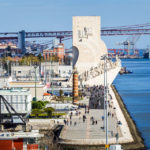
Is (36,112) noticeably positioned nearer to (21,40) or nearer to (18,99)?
(18,99)

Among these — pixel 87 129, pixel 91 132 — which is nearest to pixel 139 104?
pixel 87 129

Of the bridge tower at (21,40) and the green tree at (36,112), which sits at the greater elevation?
the bridge tower at (21,40)

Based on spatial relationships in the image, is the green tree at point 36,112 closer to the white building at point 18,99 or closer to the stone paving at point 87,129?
the stone paving at point 87,129

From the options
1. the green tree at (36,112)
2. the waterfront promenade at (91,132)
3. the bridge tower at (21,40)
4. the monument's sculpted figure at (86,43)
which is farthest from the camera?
the bridge tower at (21,40)

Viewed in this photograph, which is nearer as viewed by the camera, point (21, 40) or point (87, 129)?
point (87, 129)

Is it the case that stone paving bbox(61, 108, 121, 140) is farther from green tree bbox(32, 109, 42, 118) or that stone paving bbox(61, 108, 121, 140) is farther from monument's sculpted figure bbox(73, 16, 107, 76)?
monument's sculpted figure bbox(73, 16, 107, 76)

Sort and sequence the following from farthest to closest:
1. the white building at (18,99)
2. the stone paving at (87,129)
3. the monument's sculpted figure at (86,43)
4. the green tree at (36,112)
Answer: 1. the monument's sculpted figure at (86,43)
2. the green tree at (36,112)
3. the white building at (18,99)
4. the stone paving at (87,129)

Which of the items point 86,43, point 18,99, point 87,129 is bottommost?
point 87,129

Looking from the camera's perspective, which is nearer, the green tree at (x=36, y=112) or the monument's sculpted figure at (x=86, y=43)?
the green tree at (x=36, y=112)

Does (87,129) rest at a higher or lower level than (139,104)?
higher

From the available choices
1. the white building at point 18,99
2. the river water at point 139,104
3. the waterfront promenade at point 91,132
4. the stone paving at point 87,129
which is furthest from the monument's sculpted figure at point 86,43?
the white building at point 18,99

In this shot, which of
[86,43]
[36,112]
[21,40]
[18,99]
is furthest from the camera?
[21,40]

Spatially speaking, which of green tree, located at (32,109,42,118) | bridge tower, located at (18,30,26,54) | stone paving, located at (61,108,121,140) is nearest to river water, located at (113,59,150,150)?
stone paving, located at (61,108,121,140)

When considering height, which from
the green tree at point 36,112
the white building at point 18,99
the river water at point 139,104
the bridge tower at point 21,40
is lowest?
the river water at point 139,104
